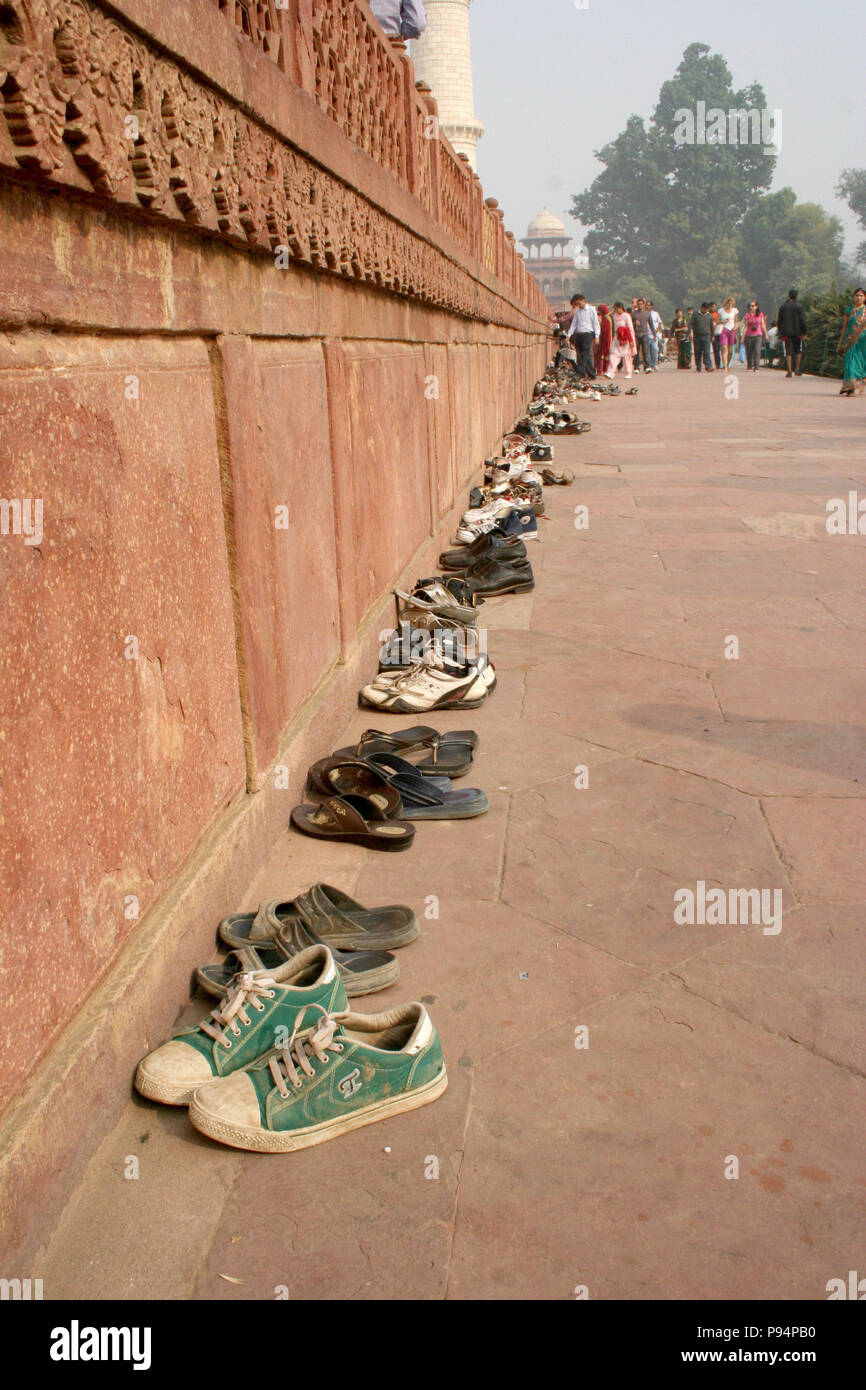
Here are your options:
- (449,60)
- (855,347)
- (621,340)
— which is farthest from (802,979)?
(449,60)

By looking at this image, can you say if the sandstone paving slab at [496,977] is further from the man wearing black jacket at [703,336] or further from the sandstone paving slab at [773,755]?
the man wearing black jacket at [703,336]

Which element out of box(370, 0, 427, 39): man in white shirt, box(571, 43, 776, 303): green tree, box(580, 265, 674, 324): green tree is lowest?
A: box(370, 0, 427, 39): man in white shirt

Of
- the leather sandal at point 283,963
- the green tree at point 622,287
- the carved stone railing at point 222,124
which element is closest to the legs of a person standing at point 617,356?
the carved stone railing at point 222,124

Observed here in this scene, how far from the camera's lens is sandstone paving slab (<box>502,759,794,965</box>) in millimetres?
2701

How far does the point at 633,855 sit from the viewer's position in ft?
10.0

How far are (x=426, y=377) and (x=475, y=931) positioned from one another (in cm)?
452

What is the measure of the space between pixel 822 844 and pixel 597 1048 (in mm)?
1134

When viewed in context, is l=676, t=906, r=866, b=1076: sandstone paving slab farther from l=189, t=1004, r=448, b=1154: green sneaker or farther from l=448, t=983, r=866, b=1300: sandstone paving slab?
l=189, t=1004, r=448, b=1154: green sneaker

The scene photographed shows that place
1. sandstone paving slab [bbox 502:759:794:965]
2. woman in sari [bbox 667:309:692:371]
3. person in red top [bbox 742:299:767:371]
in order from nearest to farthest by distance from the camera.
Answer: sandstone paving slab [bbox 502:759:794:965] → person in red top [bbox 742:299:767:371] → woman in sari [bbox 667:309:692:371]

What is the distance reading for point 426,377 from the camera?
6.56 meters

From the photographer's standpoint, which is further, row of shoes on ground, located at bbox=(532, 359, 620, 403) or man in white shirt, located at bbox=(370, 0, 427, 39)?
row of shoes on ground, located at bbox=(532, 359, 620, 403)

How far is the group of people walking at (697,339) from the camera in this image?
20672mm

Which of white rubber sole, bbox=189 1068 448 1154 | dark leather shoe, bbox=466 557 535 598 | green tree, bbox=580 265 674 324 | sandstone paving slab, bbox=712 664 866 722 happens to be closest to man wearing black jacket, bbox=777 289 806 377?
dark leather shoe, bbox=466 557 535 598
